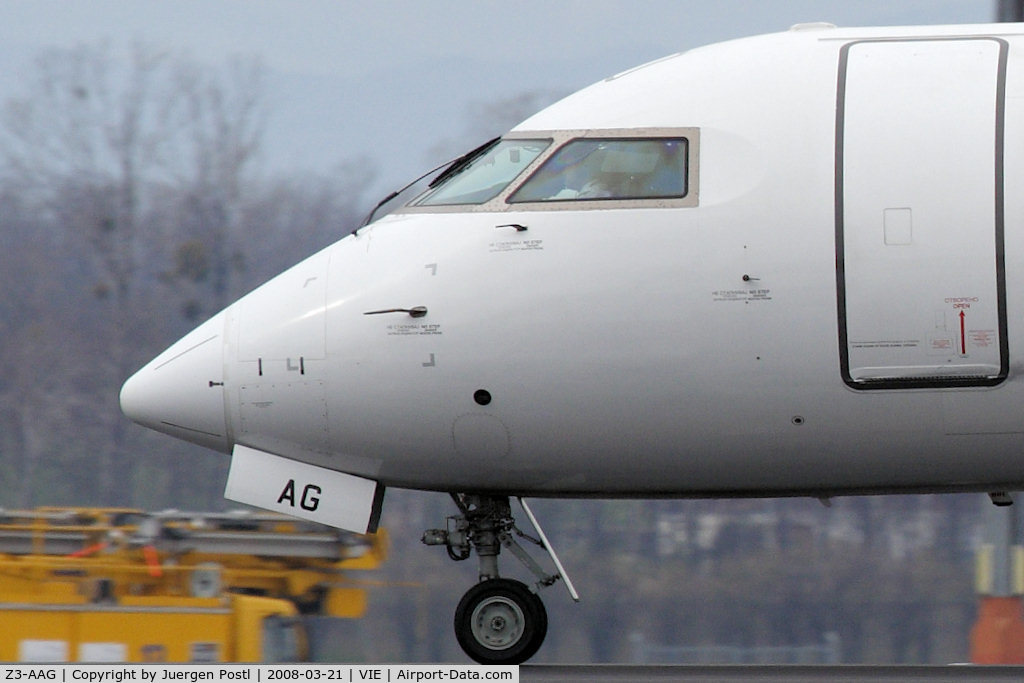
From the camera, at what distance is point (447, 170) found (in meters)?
8.73

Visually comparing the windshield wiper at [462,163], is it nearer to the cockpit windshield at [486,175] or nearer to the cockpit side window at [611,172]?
the cockpit windshield at [486,175]

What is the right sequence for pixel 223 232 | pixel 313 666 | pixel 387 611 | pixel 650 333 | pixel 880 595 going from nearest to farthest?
pixel 313 666, pixel 650 333, pixel 387 611, pixel 880 595, pixel 223 232

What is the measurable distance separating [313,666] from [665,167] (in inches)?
129

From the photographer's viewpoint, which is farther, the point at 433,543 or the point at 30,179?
the point at 30,179

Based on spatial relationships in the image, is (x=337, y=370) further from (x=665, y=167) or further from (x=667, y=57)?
(x=667, y=57)

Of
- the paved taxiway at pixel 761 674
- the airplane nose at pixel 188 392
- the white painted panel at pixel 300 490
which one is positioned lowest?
the paved taxiway at pixel 761 674

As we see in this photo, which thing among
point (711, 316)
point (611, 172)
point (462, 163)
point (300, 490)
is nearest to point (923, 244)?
point (711, 316)

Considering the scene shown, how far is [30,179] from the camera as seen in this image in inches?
1350

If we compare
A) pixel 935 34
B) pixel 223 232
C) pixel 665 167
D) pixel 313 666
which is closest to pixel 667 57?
pixel 665 167

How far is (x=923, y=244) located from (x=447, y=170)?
9.27ft

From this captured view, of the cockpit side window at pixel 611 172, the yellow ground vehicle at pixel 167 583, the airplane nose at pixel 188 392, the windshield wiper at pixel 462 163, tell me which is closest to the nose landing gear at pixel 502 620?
the airplane nose at pixel 188 392

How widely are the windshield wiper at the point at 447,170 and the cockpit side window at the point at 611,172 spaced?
1.64ft

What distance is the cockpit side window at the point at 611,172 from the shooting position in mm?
8062

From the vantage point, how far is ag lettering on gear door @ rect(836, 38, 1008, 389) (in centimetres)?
754
